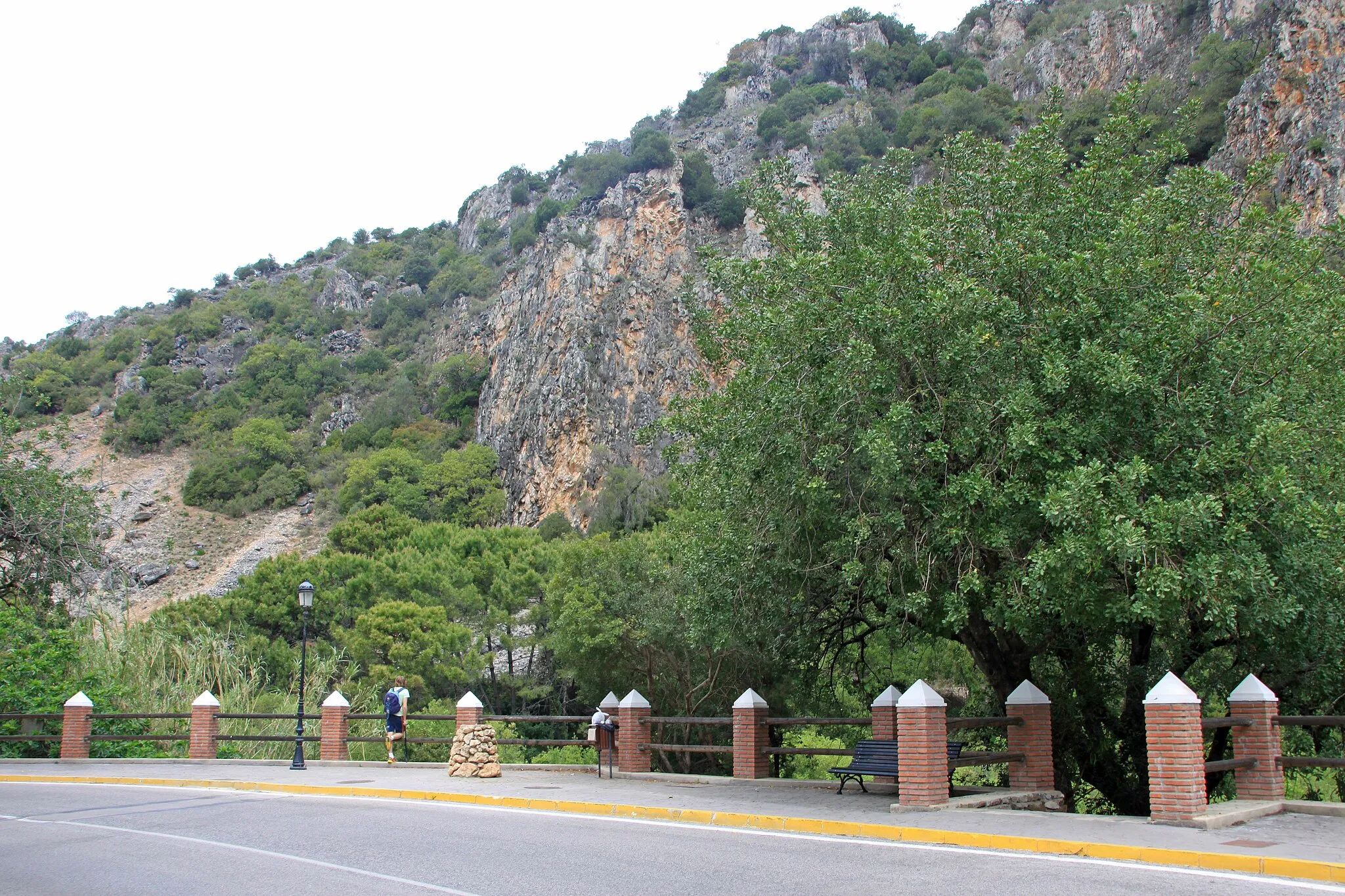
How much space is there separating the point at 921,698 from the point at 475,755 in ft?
27.4

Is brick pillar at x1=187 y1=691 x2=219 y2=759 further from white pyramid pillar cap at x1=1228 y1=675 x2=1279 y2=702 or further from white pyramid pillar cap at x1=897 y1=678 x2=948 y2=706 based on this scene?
white pyramid pillar cap at x1=1228 y1=675 x2=1279 y2=702

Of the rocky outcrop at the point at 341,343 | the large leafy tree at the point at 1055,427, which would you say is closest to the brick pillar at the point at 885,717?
the large leafy tree at the point at 1055,427

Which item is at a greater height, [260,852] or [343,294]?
[343,294]

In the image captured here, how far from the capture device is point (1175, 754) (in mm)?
9695

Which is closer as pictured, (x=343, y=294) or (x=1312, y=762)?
(x=1312, y=762)

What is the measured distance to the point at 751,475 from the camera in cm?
1330

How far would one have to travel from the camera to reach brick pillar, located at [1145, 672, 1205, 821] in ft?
31.4

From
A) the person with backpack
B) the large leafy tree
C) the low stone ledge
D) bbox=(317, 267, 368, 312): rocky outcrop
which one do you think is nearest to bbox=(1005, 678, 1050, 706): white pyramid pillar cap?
the large leafy tree

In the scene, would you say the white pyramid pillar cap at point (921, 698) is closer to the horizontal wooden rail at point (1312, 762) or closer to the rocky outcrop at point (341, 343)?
the horizontal wooden rail at point (1312, 762)

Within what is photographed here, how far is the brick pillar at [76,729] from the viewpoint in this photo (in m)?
20.6

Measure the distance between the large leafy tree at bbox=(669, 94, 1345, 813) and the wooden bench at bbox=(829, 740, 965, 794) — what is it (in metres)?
1.60

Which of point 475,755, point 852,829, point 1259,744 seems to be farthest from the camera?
point 475,755

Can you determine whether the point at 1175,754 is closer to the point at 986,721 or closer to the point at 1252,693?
the point at 1252,693

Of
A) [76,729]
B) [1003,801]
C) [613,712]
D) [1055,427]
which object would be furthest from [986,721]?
[76,729]
